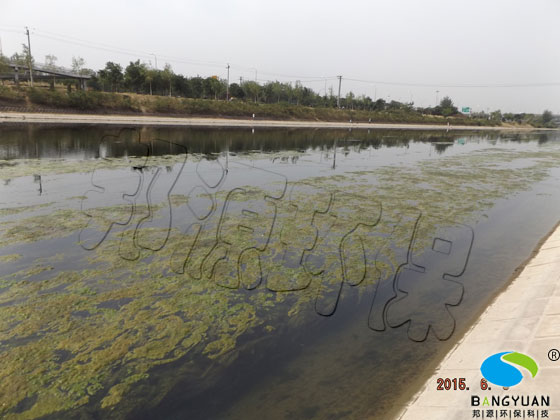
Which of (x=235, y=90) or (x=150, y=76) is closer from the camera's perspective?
(x=150, y=76)

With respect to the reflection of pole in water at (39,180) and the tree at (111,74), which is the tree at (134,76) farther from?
the reflection of pole in water at (39,180)

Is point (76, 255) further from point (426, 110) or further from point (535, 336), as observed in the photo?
point (426, 110)

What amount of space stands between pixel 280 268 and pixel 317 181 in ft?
30.2

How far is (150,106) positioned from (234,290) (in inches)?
2030

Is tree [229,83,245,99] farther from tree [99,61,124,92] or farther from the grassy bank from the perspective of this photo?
tree [99,61,124,92]

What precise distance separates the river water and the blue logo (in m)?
0.72

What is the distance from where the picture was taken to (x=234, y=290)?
6164 mm

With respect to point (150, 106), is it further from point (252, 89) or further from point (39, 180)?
point (39, 180)

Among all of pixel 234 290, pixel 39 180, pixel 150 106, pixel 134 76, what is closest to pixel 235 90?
pixel 134 76

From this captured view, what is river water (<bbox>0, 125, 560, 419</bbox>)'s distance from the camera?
13.2 ft

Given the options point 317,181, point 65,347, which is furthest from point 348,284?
point 317,181

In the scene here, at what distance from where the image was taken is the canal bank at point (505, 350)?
352 centimetres

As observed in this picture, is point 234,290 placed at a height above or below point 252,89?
below

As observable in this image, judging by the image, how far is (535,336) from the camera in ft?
15.0
